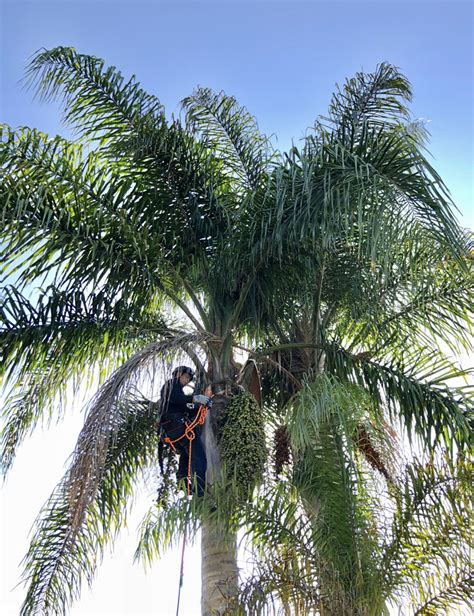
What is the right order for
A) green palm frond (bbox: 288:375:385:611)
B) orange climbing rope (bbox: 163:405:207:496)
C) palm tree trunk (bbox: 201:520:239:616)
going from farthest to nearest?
1. orange climbing rope (bbox: 163:405:207:496)
2. palm tree trunk (bbox: 201:520:239:616)
3. green palm frond (bbox: 288:375:385:611)

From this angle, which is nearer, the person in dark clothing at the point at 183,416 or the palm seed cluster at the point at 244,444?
the palm seed cluster at the point at 244,444

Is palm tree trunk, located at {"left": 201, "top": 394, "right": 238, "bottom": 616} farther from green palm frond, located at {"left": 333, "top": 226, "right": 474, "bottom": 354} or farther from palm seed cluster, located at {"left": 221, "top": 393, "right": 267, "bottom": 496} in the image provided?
green palm frond, located at {"left": 333, "top": 226, "right": 474, "bottom": 354}

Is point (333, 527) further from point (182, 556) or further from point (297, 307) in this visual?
point (297, 307)

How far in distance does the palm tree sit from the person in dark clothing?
217 mm

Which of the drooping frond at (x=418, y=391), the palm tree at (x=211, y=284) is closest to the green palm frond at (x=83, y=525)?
the palm tree at (x=211, y=284)

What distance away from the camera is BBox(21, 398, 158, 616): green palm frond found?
9.00 meters

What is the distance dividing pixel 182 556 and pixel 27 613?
1959 mm

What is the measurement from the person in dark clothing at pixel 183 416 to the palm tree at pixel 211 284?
22 cm

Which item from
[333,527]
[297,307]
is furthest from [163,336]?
[333,527]

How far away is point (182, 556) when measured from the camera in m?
8.19

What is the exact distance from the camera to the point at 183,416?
29.2 ft

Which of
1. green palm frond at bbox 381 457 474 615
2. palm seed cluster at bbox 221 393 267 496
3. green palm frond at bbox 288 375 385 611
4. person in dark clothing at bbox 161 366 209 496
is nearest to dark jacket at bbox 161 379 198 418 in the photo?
person in dark clothing at bbox 161 366 209 496

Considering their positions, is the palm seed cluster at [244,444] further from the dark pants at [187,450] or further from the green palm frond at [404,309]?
the green palm frond at [404,309]

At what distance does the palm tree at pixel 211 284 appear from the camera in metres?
8.20
